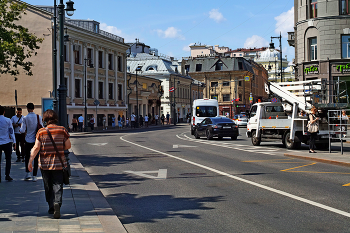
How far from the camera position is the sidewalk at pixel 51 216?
621 cm

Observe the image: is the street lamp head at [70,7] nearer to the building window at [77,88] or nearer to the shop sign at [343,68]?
the shop sign at [343,68]

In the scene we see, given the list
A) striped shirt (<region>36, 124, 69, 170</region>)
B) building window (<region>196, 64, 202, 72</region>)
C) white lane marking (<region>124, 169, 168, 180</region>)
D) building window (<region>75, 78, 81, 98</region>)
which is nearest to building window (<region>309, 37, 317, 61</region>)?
building window (<region>75, 78, 81, 98</region>)

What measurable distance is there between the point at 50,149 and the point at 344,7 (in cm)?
3621

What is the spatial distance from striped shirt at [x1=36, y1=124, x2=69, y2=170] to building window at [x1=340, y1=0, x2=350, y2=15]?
117ft

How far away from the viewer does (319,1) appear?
38.7 meters

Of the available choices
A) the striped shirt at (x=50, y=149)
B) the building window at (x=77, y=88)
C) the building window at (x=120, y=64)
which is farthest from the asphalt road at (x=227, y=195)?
the building window at (x=120, y=64)

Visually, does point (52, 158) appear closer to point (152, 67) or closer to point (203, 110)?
point (203, 110)

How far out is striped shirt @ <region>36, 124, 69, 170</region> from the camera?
6.99 meters

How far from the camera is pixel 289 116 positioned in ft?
68.8

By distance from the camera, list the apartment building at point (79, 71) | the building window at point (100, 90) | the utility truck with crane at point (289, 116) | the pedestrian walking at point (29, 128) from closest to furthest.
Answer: the pedestrian walking at point (29, 128) < the utility truck with crane at point (289, 116) < the apartment building at point (79, 71) < the building window at point (100, 90)

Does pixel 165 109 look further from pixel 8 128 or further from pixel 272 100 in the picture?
pixel 8 128

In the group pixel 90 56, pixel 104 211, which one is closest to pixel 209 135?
pixel 104 211

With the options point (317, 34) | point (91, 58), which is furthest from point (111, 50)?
point (317, 34)

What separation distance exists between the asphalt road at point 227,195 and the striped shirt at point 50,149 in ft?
4.40
